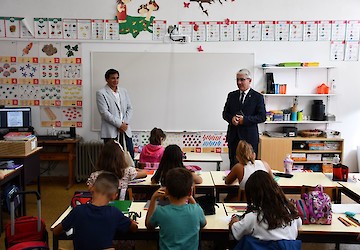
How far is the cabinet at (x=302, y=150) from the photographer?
5.92 m

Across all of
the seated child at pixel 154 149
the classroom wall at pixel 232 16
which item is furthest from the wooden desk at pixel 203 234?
the classroom wall at pixel 232 16

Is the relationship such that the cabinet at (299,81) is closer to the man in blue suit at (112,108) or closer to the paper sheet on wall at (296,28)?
the paper sheet on wall at (296,28)

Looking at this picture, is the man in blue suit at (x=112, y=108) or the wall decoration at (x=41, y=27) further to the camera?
the wall decoration at (x=41, y=27)

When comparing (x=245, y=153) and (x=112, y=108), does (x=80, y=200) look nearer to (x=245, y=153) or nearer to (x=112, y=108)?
(x=245, y=153)

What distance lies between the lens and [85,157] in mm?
6117

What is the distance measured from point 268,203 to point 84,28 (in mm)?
4800

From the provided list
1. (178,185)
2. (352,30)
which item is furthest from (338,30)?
(178,185)

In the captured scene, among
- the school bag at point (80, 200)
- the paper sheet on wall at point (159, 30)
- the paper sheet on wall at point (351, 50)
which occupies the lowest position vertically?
the school bag at point (80, 200)

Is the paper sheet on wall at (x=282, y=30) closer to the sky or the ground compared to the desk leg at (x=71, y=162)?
closer to the sky

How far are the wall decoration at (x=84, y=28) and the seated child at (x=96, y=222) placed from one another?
4284mm

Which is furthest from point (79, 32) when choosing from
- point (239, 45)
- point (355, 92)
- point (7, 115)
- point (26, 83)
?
point (355, 92)

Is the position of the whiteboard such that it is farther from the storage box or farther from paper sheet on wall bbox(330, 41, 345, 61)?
the storage box

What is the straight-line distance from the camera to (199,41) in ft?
20.1

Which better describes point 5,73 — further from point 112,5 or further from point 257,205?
point 257,205
